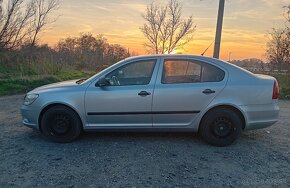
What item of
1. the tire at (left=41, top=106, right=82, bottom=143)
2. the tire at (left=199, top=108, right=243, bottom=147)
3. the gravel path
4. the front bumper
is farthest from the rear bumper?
the front bumper

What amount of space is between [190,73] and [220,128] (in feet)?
3.56

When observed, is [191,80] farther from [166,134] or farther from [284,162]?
[284,162]

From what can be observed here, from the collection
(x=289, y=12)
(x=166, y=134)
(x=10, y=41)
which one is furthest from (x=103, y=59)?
(x=166, y=134)

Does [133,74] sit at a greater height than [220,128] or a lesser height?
greater

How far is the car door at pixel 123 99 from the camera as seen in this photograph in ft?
15.8

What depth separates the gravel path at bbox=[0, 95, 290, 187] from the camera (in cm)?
362

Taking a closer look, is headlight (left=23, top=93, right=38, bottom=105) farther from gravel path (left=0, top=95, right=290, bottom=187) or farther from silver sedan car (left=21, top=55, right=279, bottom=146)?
gravel path (left=0, top=95, right=290, bottom=187)

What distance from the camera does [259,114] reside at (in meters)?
4.82

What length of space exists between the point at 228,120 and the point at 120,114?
6.11 feet

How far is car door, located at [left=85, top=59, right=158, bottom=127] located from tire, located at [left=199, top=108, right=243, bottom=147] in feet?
3.32

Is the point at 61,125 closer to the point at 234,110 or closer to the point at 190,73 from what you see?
the point at 190,73

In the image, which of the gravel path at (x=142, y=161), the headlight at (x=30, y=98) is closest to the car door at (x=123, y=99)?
the gravel path at (x=142, y=161)

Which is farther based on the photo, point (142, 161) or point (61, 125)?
point (61, 125)

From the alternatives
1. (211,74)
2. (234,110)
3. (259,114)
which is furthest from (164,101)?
(259,114)
